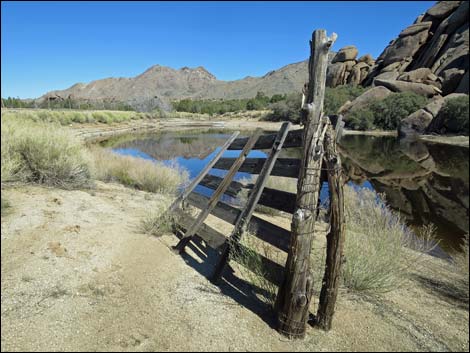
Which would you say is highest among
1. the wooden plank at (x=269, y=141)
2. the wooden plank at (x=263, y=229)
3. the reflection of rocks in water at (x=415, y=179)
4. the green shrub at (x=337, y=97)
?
the green shrub at (x=337, y=97)

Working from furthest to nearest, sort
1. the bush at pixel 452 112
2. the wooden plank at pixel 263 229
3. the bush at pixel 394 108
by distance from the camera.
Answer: the bush at pixel 394 108
the bush at pixel 452 112
the wooden plank at pixel 263 229

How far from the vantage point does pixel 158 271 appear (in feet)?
14.5

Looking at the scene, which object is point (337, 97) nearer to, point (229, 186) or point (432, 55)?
point (432, 55)

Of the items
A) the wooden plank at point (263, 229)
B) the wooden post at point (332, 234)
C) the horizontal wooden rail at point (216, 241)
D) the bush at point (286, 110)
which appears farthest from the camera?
the bush at point (286, 110)

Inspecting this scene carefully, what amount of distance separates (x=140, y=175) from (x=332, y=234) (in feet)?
27.0

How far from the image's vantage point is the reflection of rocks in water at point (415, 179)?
7.92m

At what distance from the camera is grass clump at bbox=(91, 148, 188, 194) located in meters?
9.97

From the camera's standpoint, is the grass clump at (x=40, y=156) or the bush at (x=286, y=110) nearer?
the grass clump at (x=40, y=156)

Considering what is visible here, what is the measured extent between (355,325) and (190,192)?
148 inches

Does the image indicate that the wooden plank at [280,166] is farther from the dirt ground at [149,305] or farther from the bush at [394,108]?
the bush at [394,108]

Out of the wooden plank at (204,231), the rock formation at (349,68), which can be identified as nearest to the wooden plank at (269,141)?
the wooden plank at (204,231)

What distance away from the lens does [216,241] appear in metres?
4.84

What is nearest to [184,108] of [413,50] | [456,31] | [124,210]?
[413,50]

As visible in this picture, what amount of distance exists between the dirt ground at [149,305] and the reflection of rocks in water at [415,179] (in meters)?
1.34
